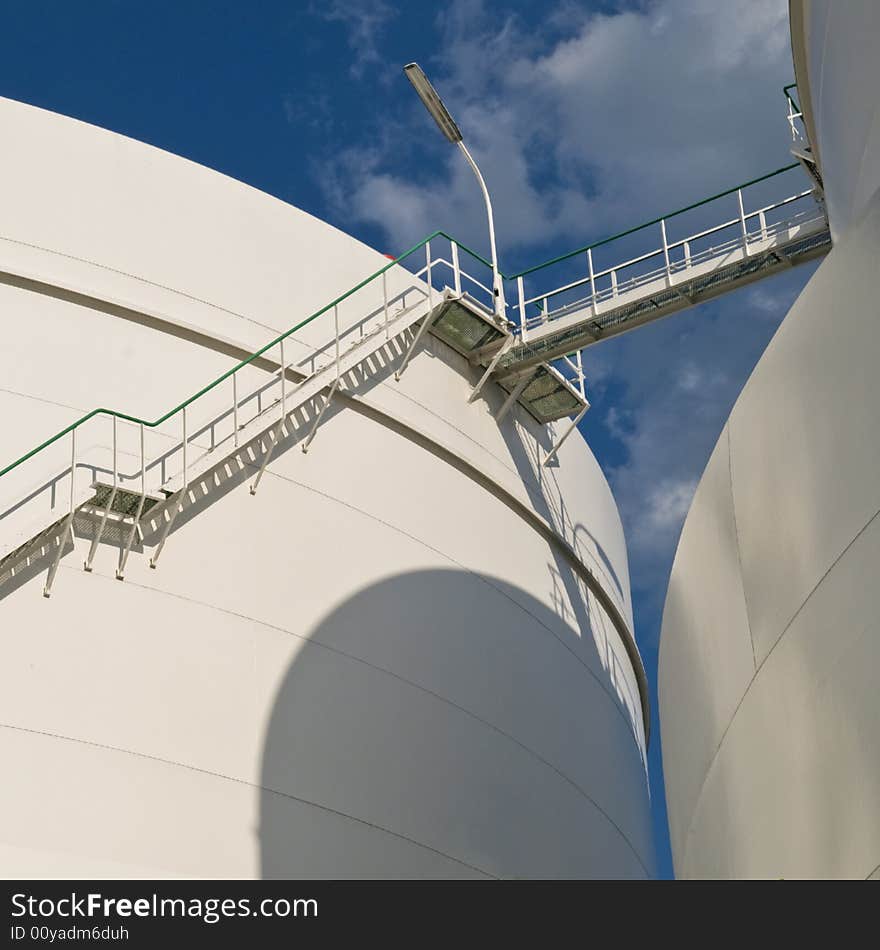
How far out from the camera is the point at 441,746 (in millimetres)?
14797

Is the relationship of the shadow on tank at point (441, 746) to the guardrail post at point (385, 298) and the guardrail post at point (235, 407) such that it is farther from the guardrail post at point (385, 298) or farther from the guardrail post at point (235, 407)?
the guardrail post at point (385, 298)

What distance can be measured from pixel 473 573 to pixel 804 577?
8.34m

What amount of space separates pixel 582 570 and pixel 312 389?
5.54 m

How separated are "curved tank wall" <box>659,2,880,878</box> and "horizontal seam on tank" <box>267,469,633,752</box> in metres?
5.54

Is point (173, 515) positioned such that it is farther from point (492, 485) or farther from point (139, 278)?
point (492, 485)

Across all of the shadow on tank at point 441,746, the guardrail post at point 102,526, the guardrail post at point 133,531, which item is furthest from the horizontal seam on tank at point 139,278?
the shadow on tank at point 441,746

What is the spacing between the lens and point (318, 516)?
49.0ft

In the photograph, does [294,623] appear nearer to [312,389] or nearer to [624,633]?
[312,389]

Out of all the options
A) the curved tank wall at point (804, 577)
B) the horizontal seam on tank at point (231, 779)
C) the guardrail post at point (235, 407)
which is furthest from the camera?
the guardrail post at point (235, 407)

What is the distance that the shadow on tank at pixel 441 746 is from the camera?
44.0 feet

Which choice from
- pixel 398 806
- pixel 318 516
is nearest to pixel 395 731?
pixel 398 806

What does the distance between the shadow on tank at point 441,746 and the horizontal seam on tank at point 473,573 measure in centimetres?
4

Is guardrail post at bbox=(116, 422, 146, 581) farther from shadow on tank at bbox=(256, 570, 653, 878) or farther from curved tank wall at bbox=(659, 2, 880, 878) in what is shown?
curved tank wall at bbox=(659, 2, 880, 878)

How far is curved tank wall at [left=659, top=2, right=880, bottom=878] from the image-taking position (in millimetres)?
7562
